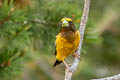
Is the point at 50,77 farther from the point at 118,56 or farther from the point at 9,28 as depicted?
the point at 9,28

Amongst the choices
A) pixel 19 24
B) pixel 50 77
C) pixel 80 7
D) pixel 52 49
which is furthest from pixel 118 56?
pixel 19 24

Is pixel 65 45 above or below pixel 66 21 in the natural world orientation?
below

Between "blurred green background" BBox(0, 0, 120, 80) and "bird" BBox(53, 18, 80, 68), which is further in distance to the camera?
"blurred green background" BBox(0, 0, 120, 80)

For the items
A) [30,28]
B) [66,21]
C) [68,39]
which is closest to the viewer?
[66,21]

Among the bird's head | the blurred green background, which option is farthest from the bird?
the blurred green background

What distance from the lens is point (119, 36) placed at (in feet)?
20.7

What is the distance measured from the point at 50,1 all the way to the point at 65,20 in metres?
0.94

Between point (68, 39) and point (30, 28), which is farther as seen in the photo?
point (30, 28)

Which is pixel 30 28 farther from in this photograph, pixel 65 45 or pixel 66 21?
pixel 66 21

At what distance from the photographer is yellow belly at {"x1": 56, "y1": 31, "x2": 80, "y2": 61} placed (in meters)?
3.29

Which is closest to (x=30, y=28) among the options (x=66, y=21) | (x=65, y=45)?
(x=65, y=45)

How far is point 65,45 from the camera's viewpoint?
3369 mm

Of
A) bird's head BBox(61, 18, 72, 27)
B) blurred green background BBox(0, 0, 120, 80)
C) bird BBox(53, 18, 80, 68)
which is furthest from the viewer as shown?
blurred green background BBox(0, 0, 120, 80)

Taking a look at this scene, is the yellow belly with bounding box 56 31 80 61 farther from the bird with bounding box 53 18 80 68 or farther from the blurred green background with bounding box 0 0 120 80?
the blurred green background with bounding box 0 0 120 80
